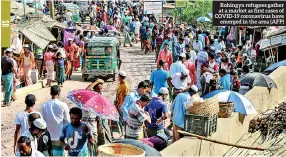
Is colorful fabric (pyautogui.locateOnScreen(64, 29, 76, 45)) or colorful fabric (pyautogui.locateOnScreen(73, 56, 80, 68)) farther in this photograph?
colorful fabric (pyautogui.locateOnScreen(64, 29, 76, 45))

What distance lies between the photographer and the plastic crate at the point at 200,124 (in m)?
8.09

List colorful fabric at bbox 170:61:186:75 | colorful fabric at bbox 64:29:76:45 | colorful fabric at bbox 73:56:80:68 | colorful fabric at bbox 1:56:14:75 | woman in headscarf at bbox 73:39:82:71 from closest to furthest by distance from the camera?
colorful fabric at bbox 170:61:186:75, colorful fabric at bbox 1:56:14:75, woman in headscarf at bbox 73:39:82:71, colorful fabric at bbox 73:56:80:68, colorful fabric at bbox 64:29:76:45

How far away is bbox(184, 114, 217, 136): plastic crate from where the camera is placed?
809 centimetres

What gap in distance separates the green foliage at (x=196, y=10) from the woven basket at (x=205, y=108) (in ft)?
87.1

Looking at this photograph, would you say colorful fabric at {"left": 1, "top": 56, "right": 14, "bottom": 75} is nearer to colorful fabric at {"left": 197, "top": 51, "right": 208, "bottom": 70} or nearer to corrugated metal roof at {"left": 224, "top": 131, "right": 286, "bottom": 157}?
colorful fabric at {"left": 197, "top": 51, "right": 208, "bottom": 70}

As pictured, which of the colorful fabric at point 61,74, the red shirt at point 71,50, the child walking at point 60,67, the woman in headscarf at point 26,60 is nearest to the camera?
the woman in headscarf at point 26,60

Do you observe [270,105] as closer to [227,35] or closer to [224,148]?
[224,148]

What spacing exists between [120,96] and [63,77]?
7411 mm

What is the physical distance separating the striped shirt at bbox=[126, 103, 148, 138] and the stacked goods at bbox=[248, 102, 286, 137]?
3011mm

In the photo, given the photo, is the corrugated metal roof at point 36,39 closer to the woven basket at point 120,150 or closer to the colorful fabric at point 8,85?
the colorful fabric at point 8,85

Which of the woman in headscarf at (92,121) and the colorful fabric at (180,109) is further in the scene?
the colorful fabric at (180,109)

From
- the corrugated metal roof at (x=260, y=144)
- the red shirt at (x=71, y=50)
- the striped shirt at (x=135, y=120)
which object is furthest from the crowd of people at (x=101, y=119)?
the red shirt at (x=71, y=50)

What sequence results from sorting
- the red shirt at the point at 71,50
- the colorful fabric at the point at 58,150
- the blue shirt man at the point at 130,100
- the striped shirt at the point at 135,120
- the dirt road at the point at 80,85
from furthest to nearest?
the red shirt at the point at 71,50
the dirt road at the point at 80,85
the blue shirt man at the point at 130,100
the striped shirt at the point at 135,120
the colorful fabric at the point at 58,150

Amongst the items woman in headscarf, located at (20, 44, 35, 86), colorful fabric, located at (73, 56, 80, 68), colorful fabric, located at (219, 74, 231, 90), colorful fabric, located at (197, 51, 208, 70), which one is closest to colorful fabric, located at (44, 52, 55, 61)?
woman in headscarf, located at (20, 44, 35, 86)
